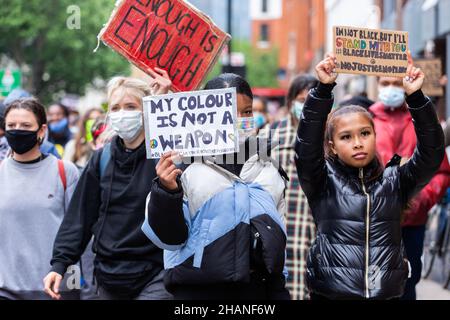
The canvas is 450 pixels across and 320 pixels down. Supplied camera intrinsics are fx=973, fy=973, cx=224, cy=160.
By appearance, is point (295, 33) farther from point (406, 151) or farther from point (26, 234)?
point (26, 234)

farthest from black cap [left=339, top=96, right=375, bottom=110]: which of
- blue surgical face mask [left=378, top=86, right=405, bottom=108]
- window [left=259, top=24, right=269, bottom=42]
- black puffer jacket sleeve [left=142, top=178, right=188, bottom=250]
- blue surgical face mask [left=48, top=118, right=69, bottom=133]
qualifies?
window [left=259, top=24, right=269, bottom=42]

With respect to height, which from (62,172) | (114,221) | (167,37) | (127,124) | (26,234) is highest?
(167,37)

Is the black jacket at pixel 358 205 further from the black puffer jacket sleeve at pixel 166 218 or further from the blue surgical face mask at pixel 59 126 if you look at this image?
the blue surgical face mask at pixel 59 126

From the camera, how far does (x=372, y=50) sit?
17.2 feet

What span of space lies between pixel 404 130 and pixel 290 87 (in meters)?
1.26

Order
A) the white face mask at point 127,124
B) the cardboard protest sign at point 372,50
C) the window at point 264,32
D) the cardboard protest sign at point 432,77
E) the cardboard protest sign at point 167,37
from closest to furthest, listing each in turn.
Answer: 1. the cardboard protest sign at point 372,50
2. the cardboard protest sign at point 167,37
3. the white face mask at point 127,124
4. the cardboard protest sign at point 432,77
5. the window at point 264,32

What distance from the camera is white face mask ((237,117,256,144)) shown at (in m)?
4.73

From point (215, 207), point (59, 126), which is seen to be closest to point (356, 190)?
point (215, 207)

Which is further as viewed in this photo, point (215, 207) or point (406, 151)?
point (406, 151)

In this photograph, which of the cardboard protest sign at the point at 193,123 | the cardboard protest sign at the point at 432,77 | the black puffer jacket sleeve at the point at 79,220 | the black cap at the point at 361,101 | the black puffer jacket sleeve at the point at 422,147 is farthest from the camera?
the cardboard protest sign at the point at 432,77

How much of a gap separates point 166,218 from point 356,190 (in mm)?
1117

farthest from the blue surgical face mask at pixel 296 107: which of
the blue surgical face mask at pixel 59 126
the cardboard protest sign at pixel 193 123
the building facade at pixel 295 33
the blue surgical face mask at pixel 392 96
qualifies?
the building facade at pixel 295 33

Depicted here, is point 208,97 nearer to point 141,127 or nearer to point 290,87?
point 141,127

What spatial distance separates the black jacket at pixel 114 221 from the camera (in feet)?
18.6
